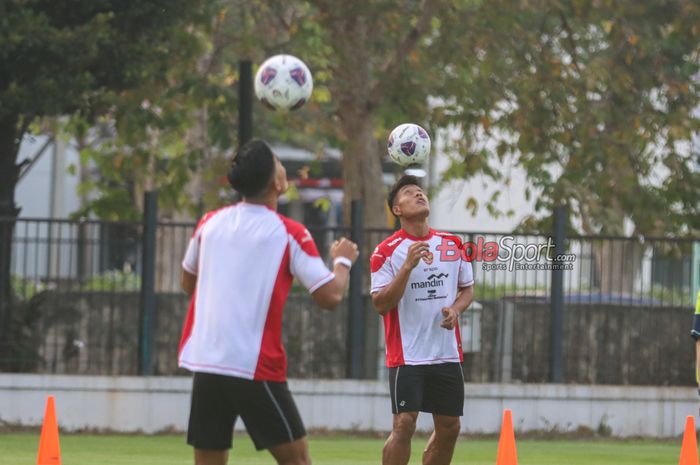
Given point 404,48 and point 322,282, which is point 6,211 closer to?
point 404,48

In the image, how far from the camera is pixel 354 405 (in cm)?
1641

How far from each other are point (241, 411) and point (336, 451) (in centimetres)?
783

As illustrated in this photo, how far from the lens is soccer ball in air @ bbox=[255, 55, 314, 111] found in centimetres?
1034

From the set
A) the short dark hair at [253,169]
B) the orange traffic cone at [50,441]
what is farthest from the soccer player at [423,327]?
the short dark hair at [253,169]

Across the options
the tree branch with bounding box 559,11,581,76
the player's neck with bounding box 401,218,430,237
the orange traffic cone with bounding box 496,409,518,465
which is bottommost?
the orange traffic cone with bounding box 496,409,518,465

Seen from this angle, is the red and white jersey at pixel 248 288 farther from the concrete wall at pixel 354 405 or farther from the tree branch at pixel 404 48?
the tree branch at pixel 404 48

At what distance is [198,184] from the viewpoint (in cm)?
2750

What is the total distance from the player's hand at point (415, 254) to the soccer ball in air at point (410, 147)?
1856mm

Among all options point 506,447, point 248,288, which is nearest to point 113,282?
point 506,447

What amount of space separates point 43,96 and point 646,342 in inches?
279

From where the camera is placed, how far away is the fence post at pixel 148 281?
16078 mm

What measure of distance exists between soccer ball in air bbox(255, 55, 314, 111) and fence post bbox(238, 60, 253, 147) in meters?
4.85

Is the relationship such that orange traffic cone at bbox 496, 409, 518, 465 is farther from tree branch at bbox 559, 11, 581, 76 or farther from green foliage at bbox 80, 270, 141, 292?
tree branch at bbox 559, 11, 581, 76

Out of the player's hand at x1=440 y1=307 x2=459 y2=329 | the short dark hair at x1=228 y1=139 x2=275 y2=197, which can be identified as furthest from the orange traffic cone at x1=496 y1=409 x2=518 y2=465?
the short dark hair at x1=228 y1=139 x2=275 y2=197
